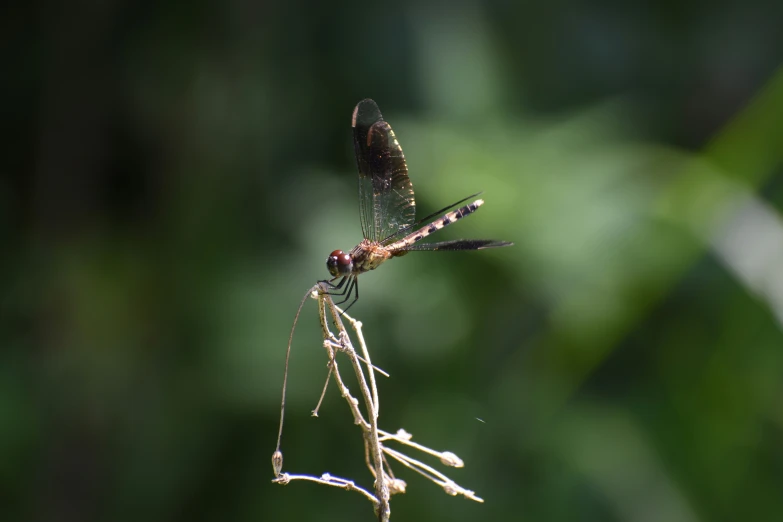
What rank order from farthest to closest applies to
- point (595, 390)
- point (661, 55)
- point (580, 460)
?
point (661, 55) < point (595, 390) < point (580, 460)

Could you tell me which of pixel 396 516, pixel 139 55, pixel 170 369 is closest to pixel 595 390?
pixel 396 516

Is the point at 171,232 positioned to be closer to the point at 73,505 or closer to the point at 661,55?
the point at 73,505

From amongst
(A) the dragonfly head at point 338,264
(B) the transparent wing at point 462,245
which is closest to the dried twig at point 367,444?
(A) the dragonfly head at point 338,264

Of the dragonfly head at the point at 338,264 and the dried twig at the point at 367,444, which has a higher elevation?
the dragonfly head at the point at 338,264

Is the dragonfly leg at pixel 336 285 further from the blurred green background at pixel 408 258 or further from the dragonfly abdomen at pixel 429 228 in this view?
the blurred green background at pixel 408 258

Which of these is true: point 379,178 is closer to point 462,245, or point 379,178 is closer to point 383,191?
point 383,191

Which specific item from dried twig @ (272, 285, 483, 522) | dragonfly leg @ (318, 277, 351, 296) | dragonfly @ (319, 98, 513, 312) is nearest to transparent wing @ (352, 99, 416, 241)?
dragonfly @ (319, 98, 513, 312)
